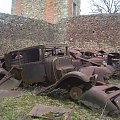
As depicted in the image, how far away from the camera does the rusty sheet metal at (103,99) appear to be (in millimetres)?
6414

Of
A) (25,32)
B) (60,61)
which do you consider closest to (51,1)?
(25,32)

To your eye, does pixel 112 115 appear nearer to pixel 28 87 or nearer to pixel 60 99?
pixel 60 99

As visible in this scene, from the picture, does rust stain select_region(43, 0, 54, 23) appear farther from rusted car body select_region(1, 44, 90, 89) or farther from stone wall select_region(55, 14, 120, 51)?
rusted car body select_region(1, 44, 90, 89)

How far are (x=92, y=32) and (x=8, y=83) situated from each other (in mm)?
14426

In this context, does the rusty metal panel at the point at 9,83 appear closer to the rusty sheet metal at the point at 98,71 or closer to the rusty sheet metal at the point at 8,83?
the rusty sheet metal at the point at 8,83

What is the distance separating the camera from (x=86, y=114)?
6344mm

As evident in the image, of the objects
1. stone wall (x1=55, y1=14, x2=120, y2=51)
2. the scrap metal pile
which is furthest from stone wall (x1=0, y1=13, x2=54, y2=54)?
the scrap metal pile

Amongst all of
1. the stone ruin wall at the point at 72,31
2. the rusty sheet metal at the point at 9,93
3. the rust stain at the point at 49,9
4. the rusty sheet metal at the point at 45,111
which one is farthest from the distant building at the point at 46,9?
the rusty sheet metal at the point at 45,111

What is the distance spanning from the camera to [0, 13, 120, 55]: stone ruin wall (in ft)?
64.8

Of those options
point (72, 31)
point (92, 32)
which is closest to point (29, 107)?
point (92, 32)

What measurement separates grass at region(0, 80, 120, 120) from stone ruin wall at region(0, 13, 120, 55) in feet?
40.0

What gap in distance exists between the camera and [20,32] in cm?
2017

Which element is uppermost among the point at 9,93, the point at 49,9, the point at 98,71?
the point at 49,9

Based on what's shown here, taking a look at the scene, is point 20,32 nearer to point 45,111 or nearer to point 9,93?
point 9,93
